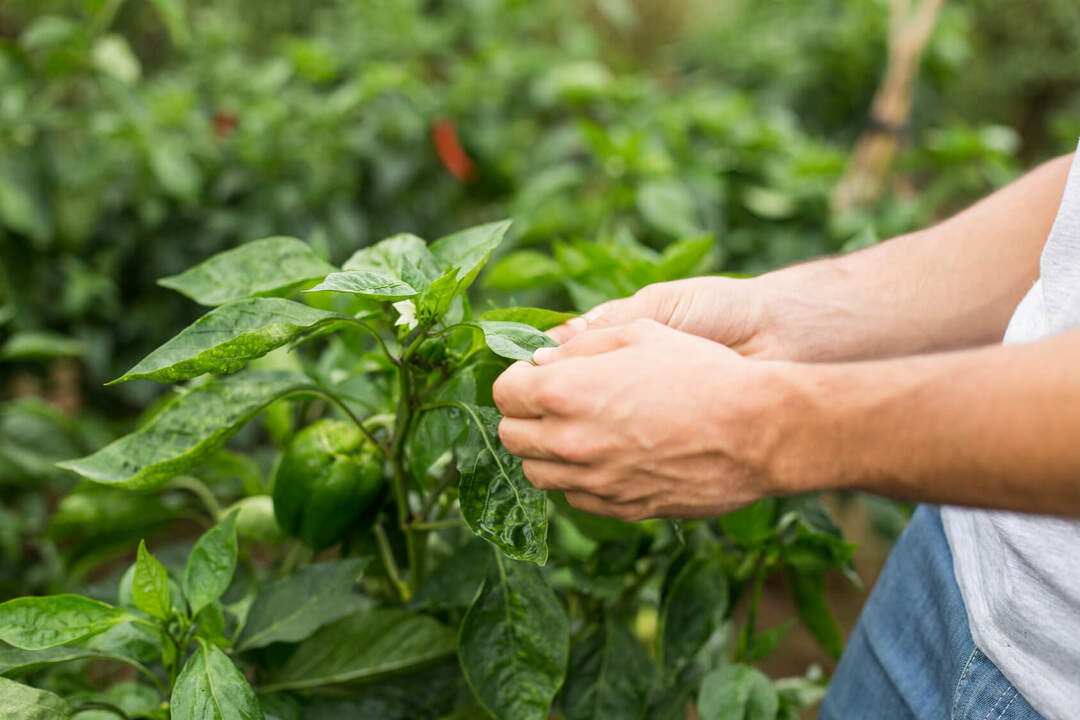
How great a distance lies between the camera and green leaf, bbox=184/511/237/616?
0.75 meters

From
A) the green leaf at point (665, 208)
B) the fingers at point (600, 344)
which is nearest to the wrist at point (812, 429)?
the fingers at point (600, 344)

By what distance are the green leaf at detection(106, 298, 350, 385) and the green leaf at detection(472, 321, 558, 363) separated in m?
0.13

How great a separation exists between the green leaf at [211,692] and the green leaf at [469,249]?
353 millimetres

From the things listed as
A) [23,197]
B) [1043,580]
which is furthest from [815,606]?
[23,197]

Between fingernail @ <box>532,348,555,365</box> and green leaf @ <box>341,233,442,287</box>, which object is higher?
fingernail @ <box>532,348,555,365</box>

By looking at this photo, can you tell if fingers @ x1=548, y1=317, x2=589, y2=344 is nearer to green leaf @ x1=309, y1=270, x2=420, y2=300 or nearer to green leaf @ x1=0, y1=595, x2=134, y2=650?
green leaf @ x1=309, y1=270, x2=420, y2=300

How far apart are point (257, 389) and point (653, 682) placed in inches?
20.0

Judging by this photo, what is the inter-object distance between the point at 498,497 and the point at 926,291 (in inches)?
18.8

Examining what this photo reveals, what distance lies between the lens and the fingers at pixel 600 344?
0.63m

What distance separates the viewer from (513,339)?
2.13ft

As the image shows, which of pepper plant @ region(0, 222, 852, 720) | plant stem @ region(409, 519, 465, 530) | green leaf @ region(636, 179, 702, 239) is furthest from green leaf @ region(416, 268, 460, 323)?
green leaf @ region(636, 179, 702, 239)

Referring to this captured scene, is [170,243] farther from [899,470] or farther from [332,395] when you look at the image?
[899,470]

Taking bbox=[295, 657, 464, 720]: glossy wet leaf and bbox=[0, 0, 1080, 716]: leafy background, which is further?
bbox=[0, 0, 1080, 716]: leafy background

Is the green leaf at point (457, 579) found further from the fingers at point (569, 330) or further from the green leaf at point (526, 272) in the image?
the green leaf at point (526, 272)
